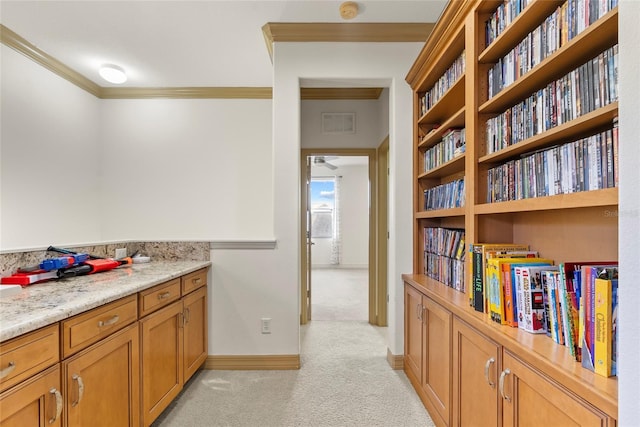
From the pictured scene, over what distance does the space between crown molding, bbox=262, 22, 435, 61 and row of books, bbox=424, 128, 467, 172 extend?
959 millimetres

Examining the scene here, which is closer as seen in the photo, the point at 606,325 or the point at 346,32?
the point at 606,325

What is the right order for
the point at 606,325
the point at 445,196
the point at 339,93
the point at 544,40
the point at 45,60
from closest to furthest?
1. the point at 606,325
2. the point at 544,40
3. the point at 445,196
4. the point at 45,60
5. the point at 339,93

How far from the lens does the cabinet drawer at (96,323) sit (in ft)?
3.79

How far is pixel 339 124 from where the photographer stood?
358 cm

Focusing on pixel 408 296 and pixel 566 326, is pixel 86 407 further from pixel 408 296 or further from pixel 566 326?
pixel 408 296

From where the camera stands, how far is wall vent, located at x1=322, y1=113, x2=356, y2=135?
3586 mm

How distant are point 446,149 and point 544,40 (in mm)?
901

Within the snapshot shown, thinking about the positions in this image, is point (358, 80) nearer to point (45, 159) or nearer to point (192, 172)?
point (192, 172)

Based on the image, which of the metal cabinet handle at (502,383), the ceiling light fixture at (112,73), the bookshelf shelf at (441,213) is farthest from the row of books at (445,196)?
the ceiling light fixture at (112,73)

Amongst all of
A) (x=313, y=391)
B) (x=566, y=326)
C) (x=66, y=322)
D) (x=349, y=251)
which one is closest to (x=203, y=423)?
(x=313, y=391)

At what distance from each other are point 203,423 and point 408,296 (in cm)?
157

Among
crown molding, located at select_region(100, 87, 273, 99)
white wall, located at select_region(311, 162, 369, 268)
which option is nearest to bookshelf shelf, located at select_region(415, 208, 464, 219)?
crown molding, located at select_region(100, 87, 273, 99)

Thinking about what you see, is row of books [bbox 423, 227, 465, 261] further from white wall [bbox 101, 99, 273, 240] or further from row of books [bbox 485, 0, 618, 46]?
white wall [bbox 101, 99, 273, 240]

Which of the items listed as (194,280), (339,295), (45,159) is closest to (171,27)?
(45,159)
